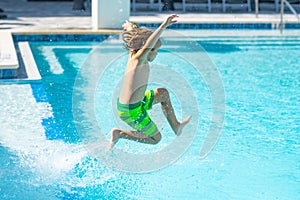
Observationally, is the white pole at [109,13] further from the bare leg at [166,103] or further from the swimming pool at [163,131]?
the bare leg at [166,103]

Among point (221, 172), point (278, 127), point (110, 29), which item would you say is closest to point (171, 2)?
point (110, 29)

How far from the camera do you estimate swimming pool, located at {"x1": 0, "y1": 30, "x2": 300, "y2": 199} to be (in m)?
4.97

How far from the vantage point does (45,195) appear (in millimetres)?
4688

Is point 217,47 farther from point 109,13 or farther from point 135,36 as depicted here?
point 135,36

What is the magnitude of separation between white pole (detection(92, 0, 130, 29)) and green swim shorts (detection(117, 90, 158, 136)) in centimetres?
744

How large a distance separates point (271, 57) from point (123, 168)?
5950mm

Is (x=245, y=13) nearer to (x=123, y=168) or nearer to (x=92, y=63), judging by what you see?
(x=92, y=63)

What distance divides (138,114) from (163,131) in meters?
2.09

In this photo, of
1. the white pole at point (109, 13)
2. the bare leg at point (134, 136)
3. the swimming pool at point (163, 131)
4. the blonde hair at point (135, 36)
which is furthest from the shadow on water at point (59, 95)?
the blonde hair at point (135, 36)

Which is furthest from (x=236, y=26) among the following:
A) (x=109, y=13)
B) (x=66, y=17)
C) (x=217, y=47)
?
(x=66, y=17)

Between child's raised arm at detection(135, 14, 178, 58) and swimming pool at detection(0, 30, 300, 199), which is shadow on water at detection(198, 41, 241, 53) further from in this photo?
child's raised arm at detection(135, 14, 178, 58)

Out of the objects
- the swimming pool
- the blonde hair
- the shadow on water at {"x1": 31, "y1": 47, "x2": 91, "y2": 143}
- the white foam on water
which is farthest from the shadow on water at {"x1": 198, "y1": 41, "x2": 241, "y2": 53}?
the blonde hair

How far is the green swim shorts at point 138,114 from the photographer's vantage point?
4.36 metres

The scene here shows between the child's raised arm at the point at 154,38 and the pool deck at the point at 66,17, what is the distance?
727 cm
